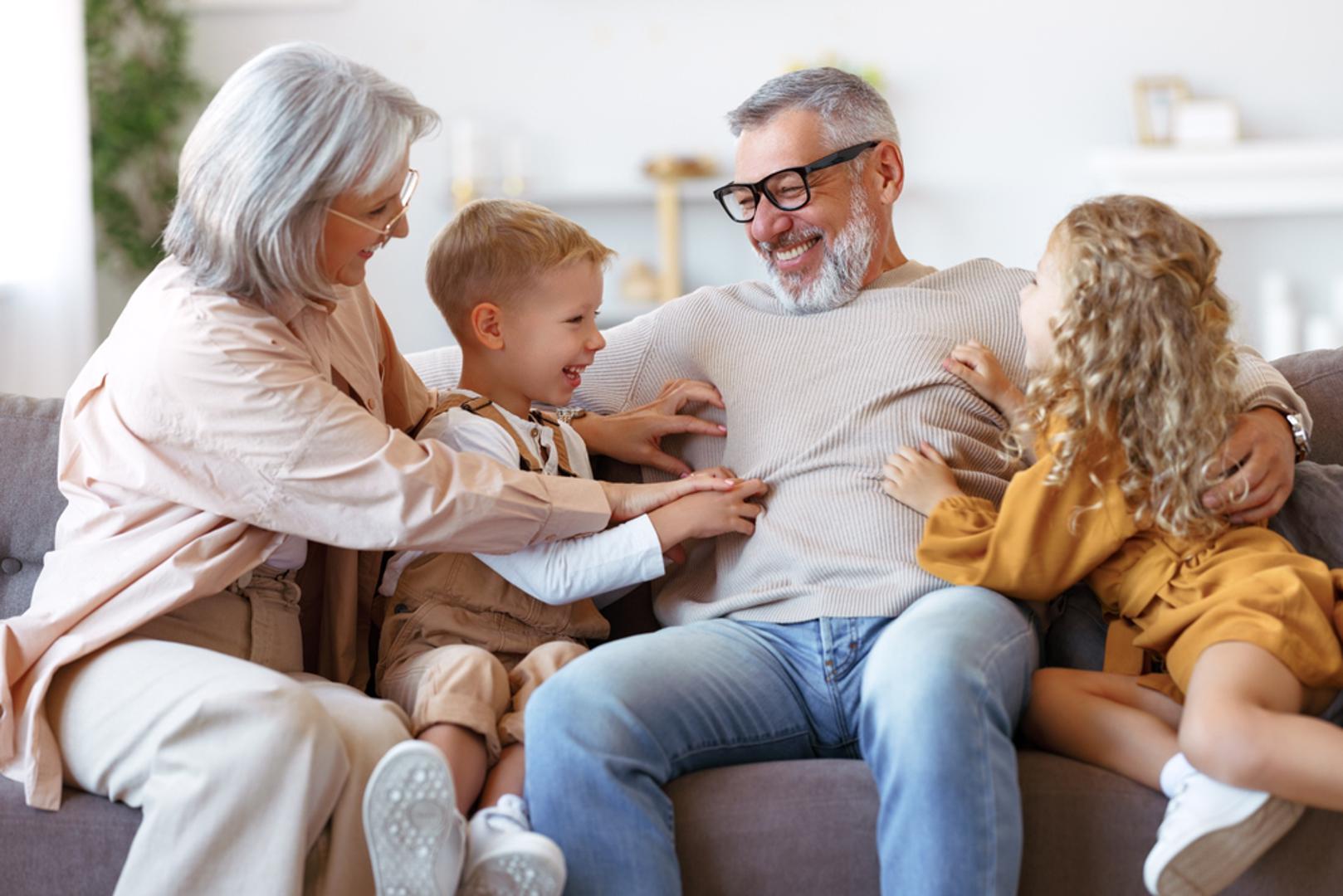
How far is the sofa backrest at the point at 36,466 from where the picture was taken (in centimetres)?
190

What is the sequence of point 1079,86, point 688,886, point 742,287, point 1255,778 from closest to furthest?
point 1255,778 < point 688,886 < point 742,287 < point 1079,86

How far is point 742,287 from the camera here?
2.10 meters

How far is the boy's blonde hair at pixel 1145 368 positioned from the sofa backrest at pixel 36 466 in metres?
0.39

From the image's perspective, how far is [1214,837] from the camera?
4.42 feet

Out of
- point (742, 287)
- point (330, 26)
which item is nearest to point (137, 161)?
point (330, 26)

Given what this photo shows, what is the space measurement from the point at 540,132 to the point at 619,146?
328 millimetres

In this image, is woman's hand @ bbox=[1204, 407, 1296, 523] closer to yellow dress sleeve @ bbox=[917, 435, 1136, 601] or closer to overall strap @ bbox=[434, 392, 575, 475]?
yellow dress sleeve @ bbox=[917, 435, 1136, 601]

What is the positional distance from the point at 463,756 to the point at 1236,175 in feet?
14.6

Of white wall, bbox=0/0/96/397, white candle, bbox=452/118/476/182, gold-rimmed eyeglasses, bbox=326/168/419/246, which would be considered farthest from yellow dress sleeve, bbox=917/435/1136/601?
white candle, bbox=452/118/476/182

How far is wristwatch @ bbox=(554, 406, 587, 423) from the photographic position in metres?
2.03

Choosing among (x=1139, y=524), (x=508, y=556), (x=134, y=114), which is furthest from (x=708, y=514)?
(x=134, y=114)

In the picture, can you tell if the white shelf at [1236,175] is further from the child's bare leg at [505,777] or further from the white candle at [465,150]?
the child's bare leg at [505,777]

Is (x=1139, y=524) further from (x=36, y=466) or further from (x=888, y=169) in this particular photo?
(x=36, y=466)

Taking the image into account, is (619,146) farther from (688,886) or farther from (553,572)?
(688,886)
